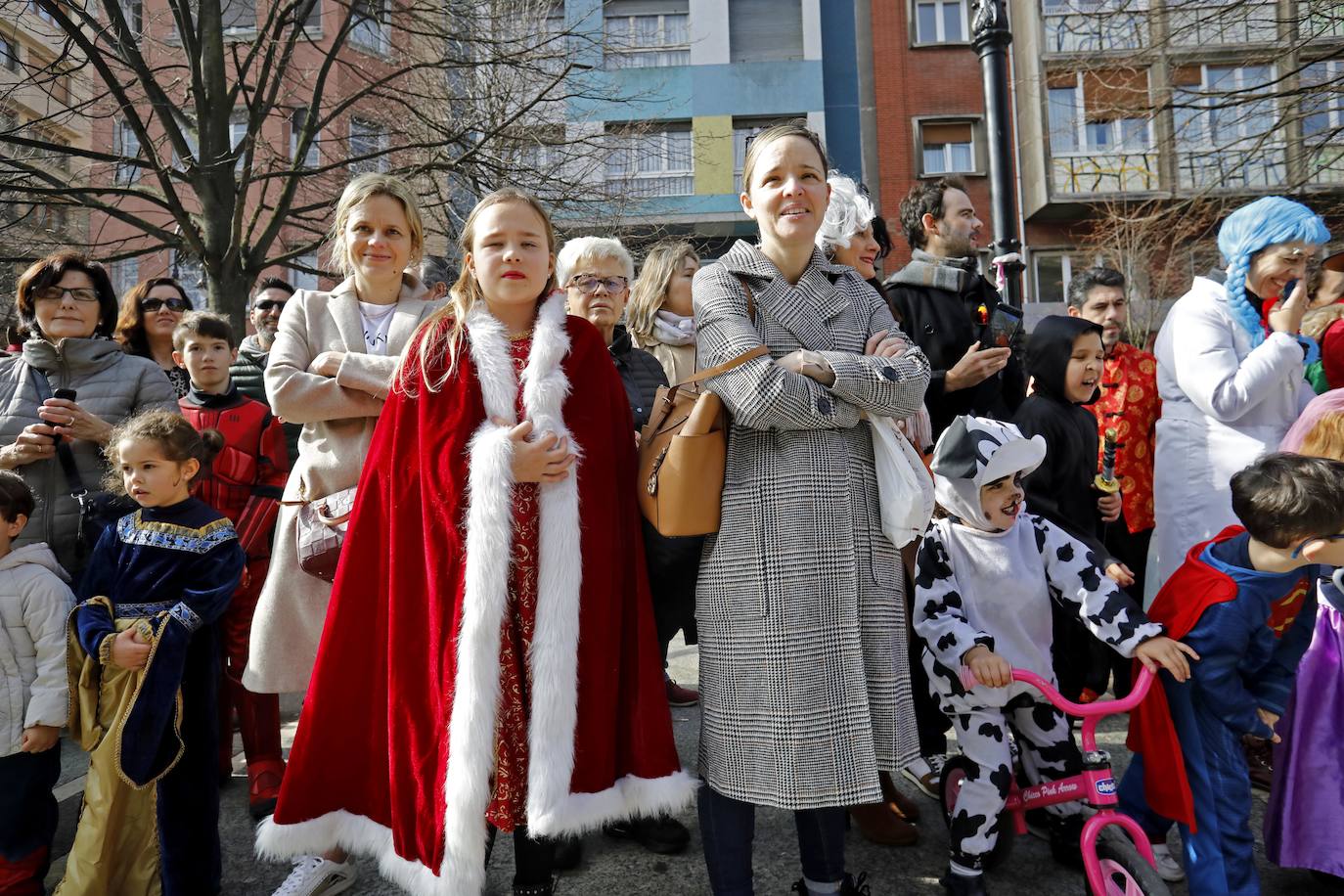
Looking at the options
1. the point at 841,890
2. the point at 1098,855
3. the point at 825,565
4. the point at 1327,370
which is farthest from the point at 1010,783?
the point at 1327,370

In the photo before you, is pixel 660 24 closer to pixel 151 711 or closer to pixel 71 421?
pixel 71 421

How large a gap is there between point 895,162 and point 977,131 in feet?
6.32

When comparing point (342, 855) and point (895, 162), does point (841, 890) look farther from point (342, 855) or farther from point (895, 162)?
point (895, 162)

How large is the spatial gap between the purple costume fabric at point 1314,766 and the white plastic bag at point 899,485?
139cm

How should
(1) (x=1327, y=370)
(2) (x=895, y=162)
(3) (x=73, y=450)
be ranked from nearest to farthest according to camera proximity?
1. (3) (x=73, y=450)
2. (1) (x=1327, y=370)
3. (2) (x=895, y=162)

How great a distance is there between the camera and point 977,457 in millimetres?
2545

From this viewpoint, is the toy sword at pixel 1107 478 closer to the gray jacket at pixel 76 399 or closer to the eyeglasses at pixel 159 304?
the gray jacket at pixel 76 399

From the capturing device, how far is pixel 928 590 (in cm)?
260

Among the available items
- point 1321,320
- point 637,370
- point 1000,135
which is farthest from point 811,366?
point 1321,320

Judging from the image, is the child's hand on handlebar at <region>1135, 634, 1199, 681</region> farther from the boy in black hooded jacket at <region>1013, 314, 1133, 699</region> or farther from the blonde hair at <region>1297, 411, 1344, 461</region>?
the blonde hair at <region>1297, 411, 1344, 461</region>

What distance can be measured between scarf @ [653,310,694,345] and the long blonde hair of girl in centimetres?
114

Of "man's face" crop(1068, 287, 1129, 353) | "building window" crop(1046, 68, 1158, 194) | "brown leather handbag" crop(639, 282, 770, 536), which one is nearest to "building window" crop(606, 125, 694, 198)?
"building window" crop(1046, 68, 1158, 194)

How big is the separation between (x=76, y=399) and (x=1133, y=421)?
15.3 feet

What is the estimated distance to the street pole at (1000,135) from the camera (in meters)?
4.93
